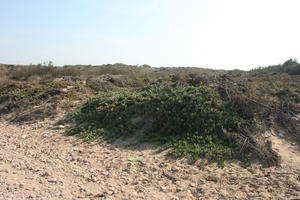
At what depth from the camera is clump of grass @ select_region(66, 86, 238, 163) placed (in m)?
5.11

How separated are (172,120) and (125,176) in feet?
6.93

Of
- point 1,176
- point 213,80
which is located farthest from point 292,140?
point 1,176

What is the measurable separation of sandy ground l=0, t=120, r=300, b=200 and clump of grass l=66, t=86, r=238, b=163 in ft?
1.34

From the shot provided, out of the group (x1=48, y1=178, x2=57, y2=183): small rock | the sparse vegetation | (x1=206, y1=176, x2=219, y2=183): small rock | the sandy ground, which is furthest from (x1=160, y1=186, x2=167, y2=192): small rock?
(x1=48, y1=178, x2=57, y2=183): small rock

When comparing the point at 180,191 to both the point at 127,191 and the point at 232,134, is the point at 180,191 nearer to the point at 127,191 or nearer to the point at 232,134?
the point at 127,191

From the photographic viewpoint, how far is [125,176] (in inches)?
170

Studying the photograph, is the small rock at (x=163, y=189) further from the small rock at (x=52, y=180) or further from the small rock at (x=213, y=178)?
the small rock at (x=52, y=180)

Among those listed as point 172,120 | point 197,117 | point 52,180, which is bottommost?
point 52,180

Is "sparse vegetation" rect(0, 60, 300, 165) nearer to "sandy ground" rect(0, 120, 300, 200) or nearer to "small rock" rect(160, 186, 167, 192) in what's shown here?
"sandy ground" rect(0, 120, 300, 200)

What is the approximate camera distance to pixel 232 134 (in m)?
5.20

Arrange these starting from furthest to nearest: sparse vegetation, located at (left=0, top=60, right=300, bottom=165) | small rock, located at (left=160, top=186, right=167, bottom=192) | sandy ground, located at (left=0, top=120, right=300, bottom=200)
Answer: sparse vegetation, located at (left=0, top=60, right=300, bottom=165)
small rock, located at (left=160, top=186, right=167, bottom=192)
sandy ground, located at (left=0, top=120, right=300, bottom=200)

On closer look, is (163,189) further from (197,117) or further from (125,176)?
(197,117)

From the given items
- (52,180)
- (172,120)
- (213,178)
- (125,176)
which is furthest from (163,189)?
(172,120)

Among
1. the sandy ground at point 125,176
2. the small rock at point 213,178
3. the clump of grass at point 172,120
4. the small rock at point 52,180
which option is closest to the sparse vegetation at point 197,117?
the clump of grass at point 172,120
